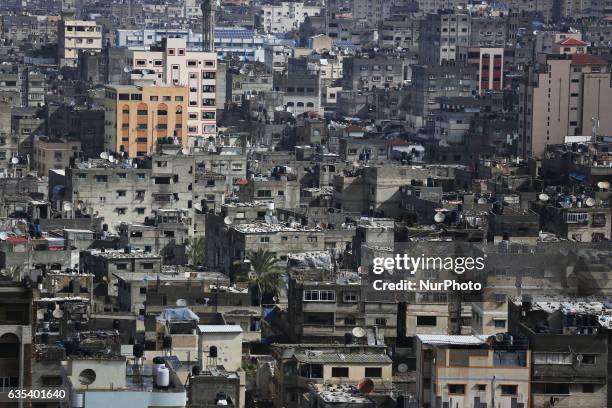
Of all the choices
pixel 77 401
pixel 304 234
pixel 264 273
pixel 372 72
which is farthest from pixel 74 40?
pixel 77 401

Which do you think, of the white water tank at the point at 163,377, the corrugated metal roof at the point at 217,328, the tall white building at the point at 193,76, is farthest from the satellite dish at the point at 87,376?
the tall white building at the point at 193,76

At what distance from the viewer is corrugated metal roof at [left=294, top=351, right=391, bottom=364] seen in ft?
186

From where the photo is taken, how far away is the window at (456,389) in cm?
4772

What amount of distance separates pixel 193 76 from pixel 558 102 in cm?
1967

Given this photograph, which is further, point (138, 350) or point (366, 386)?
point (138, 350)

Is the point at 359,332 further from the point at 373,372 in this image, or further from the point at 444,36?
the point at 444,36

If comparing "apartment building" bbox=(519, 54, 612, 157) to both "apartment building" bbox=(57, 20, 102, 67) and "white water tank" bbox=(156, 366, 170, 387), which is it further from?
"white water tank" bbox=(156, 366, 170, 387)

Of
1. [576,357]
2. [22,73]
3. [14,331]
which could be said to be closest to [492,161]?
[22,73]

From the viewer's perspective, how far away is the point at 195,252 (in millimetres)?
89188

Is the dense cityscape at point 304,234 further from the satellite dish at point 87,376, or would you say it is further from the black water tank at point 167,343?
the satellite dish at point 87,376

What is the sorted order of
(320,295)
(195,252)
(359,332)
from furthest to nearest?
1. (195,252)
2. (320,295)
3. (359,332)

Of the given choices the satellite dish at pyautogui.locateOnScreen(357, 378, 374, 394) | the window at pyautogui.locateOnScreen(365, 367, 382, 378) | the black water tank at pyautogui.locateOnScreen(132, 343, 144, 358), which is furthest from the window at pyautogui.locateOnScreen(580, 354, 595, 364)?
the black water tank at pyautogui.locateOnScreen(132, 343, 144, 358)

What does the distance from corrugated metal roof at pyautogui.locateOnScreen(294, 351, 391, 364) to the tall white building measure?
249ft

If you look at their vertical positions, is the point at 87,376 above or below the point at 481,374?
above
